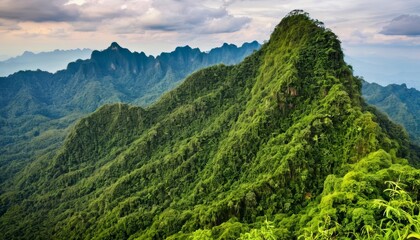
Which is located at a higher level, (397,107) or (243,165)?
(243,165)

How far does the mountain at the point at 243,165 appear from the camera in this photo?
25.6 metres

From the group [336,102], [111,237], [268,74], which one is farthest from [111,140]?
[336,102]

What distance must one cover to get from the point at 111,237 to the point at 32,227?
3304 cm

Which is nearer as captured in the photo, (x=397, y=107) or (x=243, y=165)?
(x=243, y=165)

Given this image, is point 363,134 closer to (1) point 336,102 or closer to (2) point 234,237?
(1) point 336,102

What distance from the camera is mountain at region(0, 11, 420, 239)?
25.6 meters

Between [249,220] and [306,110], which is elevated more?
[306,110]

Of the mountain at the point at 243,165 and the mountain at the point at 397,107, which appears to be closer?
the mountain at the point at 243,165

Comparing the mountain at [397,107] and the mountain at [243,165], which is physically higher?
the mountain at [243,165]

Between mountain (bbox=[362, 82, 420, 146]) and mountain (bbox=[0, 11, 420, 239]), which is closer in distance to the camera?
mountain (bbox=[0, 11, 420, 239])

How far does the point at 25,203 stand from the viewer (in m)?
90.1

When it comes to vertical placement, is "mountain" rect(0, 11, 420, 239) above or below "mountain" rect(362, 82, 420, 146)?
above

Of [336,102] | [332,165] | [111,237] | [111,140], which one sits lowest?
[111,237]

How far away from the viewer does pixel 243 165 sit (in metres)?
53.5
